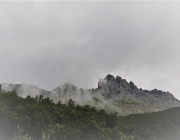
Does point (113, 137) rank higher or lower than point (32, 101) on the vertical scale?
lower

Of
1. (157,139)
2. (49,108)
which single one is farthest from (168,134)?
(49,108)

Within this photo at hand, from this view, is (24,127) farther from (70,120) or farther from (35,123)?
(70,120)

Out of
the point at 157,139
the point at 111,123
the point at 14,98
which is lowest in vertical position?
the point at 157,139

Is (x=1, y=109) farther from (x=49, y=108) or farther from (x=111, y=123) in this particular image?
(x=111, y=123)

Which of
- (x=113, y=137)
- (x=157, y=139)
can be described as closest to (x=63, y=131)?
(x=113, y=137)

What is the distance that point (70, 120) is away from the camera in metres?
84.4

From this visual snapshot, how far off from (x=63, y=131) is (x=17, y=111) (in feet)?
73.8

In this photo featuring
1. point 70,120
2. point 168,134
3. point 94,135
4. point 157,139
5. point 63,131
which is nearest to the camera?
point 63,131

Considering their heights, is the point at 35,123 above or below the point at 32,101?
below

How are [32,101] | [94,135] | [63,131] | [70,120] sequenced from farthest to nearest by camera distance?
[32,101] → [70,120] → [94,135] → [63,131]

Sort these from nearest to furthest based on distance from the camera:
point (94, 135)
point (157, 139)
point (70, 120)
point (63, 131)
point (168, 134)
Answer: point (63, 131) → point (94, 135) → point (70, 120) → point (157, 139) → point (168, 134)

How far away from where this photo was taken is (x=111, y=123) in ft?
317

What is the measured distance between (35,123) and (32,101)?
20.0 metres

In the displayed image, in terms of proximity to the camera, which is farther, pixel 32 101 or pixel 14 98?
pixel 32 101
